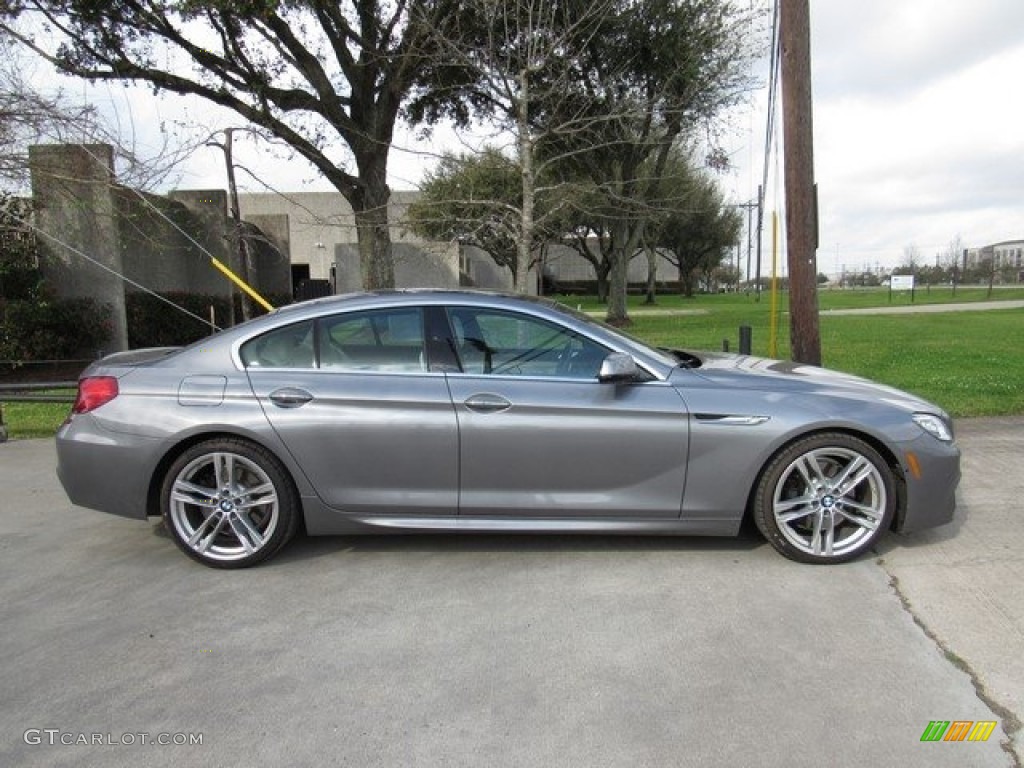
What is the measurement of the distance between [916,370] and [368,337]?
389 inches

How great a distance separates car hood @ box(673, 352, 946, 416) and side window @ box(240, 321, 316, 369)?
207cm

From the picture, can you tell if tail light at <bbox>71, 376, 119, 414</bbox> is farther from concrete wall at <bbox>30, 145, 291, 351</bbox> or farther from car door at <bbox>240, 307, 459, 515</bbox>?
concrete wall at <bbox>30, 145, 291, 351</bbox>

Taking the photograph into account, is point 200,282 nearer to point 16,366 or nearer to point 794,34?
point 16,366

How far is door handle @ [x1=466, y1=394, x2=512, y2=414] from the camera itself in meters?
3.88

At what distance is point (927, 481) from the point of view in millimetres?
3926

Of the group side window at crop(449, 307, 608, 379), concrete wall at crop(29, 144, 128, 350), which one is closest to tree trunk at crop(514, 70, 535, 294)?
side window at crop(449, 307, 608, 379)

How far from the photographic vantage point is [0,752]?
2.53 metres

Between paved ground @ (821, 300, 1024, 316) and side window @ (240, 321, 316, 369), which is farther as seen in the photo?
paved ground @ (821, 300, 1024, 316)

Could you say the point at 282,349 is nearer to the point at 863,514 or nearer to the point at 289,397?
the point at 289,397

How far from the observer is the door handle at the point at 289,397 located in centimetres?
396

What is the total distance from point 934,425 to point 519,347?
2.32m

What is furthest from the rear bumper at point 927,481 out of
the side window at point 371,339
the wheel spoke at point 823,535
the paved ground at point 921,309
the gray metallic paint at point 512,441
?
→ the paved ground at point 921,309

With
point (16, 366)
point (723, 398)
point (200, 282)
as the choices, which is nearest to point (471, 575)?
point (723, 398)

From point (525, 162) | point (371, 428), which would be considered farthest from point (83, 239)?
point (371, 428)
